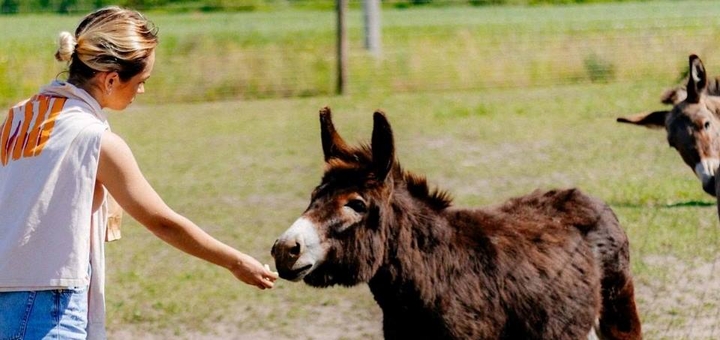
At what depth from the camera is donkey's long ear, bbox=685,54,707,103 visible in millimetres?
7820

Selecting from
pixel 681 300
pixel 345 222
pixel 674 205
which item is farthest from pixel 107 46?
pixel 674 205

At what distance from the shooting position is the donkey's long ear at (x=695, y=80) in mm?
7820

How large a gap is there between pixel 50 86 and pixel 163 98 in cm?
1555

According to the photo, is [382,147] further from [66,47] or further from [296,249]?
[66,47]

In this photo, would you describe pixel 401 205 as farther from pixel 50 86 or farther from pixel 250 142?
pixel 250 142

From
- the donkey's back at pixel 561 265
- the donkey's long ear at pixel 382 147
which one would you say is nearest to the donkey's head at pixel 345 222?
the donkey's long ear at pixel 382 147

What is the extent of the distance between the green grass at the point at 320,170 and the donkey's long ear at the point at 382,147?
7.85 feet

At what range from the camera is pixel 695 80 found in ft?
26.1

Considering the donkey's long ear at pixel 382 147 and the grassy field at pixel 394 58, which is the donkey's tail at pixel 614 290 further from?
the grassy field at pixel 394 58

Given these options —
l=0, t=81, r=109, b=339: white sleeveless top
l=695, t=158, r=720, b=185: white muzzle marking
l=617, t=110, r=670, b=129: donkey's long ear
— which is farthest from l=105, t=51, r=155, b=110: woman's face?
l=617, t=110, r=670, b=129: donkey's long ear

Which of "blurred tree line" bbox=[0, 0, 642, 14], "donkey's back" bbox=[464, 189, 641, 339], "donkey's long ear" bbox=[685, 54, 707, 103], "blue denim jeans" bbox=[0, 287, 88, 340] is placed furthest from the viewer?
"blurred tree line" bbox=[0, 0, 642, 14]

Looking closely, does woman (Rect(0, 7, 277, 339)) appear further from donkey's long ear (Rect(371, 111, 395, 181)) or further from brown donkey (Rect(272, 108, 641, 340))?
donkey's long ear (Rect(371, 111, 395, 181))

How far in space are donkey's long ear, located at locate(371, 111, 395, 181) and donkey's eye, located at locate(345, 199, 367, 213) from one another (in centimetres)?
15

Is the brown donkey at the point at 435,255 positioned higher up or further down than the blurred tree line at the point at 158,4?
higher up
